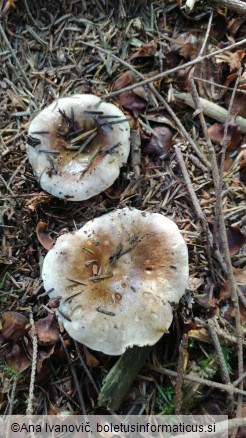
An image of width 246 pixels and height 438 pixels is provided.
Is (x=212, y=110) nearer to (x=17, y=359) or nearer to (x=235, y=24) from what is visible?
(x=235, y=24)

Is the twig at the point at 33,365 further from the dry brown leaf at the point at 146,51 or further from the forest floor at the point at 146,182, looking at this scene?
the dry brown leaf at the point at 146,51

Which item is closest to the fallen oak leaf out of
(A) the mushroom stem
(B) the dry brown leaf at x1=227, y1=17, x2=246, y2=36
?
(A) the mushroom stem

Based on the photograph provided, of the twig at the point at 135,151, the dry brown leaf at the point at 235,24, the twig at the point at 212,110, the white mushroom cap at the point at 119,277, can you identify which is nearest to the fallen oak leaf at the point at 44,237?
the white mushroom cap at the point at 119,277

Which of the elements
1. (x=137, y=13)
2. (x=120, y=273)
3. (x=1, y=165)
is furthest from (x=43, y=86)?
(x=120, y=273)

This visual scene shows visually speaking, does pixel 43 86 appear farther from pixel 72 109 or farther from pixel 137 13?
pixel 137 13

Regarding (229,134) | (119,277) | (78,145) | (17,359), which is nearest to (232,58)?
(229,134)
